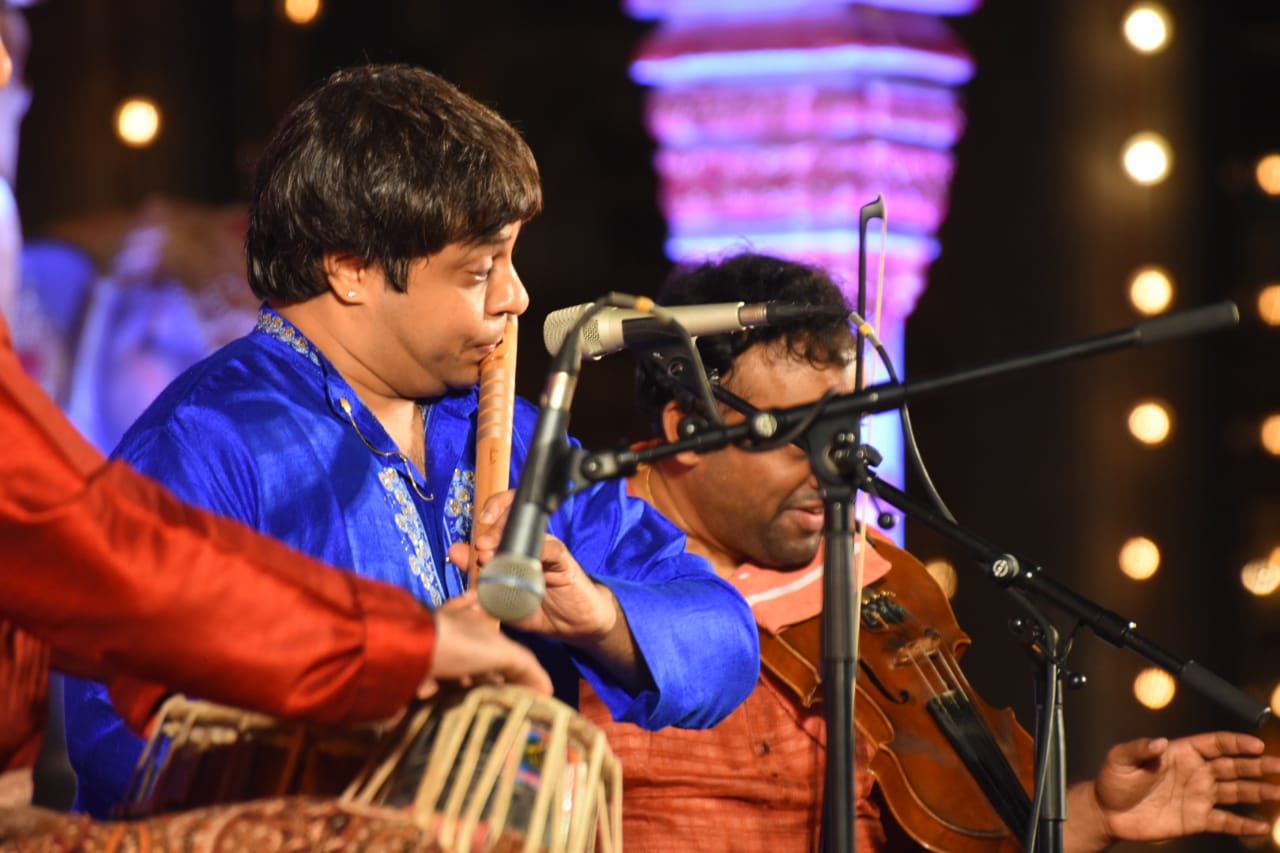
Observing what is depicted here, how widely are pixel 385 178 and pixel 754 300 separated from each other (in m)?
1.16

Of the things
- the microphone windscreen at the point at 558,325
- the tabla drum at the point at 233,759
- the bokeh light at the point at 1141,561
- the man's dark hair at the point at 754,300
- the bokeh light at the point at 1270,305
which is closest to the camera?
the tabla drum at the point at 233,759

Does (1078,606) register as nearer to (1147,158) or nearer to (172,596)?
(172,596)

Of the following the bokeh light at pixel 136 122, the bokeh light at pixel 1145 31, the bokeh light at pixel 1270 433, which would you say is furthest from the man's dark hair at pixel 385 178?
the bokeh light at pixel 1270 433

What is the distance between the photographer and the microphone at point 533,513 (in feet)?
5.43

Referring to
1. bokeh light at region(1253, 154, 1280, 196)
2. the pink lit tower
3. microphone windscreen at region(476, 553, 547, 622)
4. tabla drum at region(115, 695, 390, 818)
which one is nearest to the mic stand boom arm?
microphone windscreen at region(476, 553, 547, 622)

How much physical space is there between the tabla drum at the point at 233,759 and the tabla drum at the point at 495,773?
0.23 ft

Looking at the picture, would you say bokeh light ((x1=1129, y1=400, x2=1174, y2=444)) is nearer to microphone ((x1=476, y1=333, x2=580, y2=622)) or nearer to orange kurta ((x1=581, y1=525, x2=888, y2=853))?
orange kurta ((x1=581, y1=525, x2=888, y2=853))

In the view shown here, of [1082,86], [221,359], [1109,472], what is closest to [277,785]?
[221,359]

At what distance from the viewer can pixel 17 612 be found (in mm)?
1608

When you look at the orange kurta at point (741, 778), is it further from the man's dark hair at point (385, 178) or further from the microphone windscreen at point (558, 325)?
the man's dark hair at point (385, 178)

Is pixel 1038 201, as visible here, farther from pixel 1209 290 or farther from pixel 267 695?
pixel 267 695

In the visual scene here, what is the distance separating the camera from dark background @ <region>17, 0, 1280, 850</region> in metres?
5.32

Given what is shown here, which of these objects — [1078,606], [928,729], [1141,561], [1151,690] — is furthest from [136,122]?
[1078,606]

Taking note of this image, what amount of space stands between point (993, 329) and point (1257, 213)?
1.03 meters
